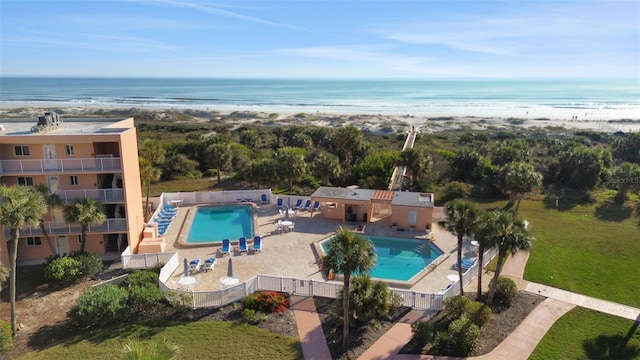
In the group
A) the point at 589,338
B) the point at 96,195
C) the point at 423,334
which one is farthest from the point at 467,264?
the point at 96,195

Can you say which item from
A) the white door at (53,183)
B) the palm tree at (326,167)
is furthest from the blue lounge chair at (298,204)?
the white door at (53,183)

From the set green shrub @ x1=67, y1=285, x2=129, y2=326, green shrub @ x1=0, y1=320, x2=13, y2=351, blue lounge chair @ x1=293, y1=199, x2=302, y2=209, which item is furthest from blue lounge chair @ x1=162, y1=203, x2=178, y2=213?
green shrub @ x1=0, y1=320, x2=13, y2=351

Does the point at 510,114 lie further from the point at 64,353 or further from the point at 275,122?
the point at 64,353

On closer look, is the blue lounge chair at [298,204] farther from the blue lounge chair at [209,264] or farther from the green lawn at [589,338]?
the green lawn at [589,338]

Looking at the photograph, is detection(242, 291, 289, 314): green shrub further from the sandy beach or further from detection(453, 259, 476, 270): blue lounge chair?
the sandy beach

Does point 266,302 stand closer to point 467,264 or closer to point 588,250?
point 467,264

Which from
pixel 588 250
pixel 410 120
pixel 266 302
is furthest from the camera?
pixel 410 120
